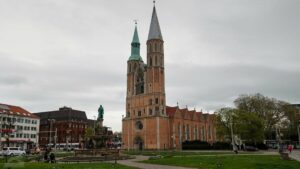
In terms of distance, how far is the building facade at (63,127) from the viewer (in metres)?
126

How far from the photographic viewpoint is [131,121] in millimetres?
106438

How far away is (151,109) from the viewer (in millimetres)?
101562

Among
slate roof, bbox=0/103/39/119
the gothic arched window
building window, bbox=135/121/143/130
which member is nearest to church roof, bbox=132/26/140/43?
the gothic arched window

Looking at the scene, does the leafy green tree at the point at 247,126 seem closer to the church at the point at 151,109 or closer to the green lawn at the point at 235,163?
the church at the point at 151,109

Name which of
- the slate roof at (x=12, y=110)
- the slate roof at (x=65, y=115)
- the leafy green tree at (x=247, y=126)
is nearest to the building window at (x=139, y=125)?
the slate roof at (x=12, y=110)

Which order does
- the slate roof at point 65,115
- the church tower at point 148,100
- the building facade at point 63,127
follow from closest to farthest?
1. the church tower at point 148,100
2. the building facade at point 63,127
3. the slate roof at point 65,115

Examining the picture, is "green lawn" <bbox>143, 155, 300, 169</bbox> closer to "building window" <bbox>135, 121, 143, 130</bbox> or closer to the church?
the church

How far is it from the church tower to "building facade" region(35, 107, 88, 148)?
28880 millimetres

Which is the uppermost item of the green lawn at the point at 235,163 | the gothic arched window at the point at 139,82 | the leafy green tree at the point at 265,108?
the gothic arched window at the point at 139,82

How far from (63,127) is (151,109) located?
146 ft

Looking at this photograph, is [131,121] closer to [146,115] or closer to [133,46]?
[146,115]

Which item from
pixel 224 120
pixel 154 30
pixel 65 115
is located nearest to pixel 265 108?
pixel 224 120

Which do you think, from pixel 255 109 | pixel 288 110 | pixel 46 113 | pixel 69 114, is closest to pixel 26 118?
pixel 69 114

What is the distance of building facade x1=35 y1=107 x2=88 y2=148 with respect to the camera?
126 meters
